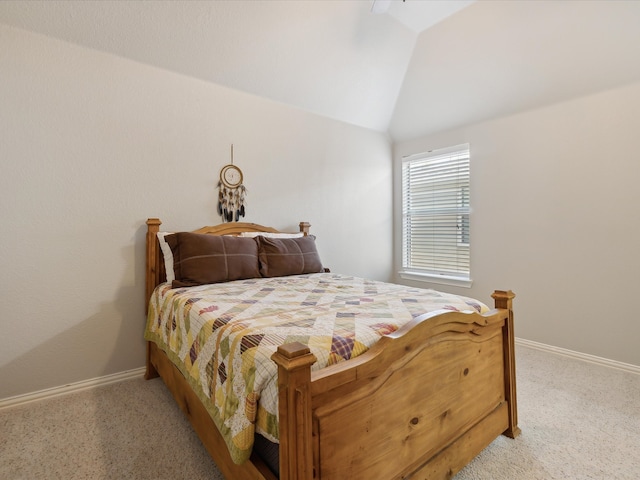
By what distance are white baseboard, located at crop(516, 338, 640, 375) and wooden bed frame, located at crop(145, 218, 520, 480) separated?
1.45 metres

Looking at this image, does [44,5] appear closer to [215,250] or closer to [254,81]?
[254,81]

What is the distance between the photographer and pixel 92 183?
2.24 meters

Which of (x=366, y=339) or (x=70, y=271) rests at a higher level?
(x=70, y=271)

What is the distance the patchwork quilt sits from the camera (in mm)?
969

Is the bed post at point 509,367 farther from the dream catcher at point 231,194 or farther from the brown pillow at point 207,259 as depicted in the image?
the dream catcher at point 231,194

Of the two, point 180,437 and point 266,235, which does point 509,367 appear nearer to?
point 180,437

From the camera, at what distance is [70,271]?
85.4 inches

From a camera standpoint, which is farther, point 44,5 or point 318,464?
point 44,5

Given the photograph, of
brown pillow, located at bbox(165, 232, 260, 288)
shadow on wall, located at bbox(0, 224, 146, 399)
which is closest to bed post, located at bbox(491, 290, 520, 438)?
brown pillow, located at bbox(165, 232, 260, 288)

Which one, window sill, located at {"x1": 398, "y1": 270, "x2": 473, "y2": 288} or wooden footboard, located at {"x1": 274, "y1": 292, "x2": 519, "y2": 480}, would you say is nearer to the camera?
wooden footboard, located at {"x1": 274, "y1": 292, "x2": 519, "y2": 480}

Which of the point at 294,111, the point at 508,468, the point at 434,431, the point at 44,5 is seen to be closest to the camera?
the point at 434,431

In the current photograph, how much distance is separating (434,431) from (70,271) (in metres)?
2.36

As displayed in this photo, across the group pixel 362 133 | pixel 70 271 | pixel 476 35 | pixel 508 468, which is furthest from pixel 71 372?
pixel 476 35

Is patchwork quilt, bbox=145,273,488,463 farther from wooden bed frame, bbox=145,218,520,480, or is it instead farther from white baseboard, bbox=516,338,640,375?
white baseboard, bbox=516,338,640,375
